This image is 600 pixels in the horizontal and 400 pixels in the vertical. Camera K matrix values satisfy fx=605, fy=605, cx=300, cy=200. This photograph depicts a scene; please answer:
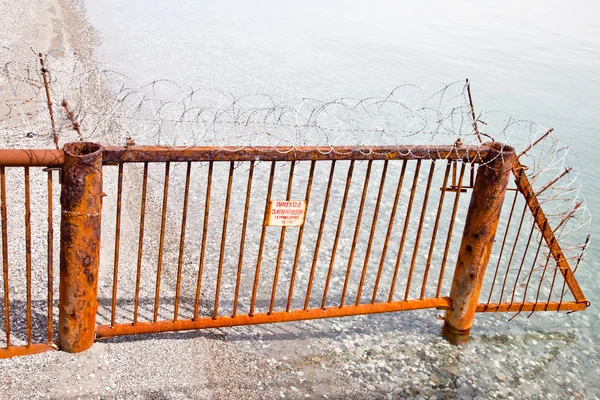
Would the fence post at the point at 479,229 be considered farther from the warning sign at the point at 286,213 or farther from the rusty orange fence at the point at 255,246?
the warning sign at the point at 286,213

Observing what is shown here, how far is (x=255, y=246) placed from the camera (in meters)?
8.38

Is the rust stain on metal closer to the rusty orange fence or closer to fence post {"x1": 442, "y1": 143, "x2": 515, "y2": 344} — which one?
the rusty orange fence

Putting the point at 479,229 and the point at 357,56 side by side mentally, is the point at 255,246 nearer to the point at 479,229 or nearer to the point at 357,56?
the point at 479,229

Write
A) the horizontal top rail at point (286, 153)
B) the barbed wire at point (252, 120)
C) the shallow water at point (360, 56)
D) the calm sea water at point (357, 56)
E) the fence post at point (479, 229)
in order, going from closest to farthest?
the horizontal top rail at point (286, 153), the fence post at point (479, 229), the barbed wire at point (252, 120), the shallow water at point (360, 56), the calm sea water at point (357, 56)

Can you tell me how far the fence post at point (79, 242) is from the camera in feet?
13.3

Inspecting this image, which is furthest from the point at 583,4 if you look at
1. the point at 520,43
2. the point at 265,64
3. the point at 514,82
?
the point at 265,64

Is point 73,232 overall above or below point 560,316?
above

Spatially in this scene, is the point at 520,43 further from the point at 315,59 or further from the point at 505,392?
the point at 505,392

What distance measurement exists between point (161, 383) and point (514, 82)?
2221 cm

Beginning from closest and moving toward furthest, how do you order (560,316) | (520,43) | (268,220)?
(268,220), (560,316), (520,43)

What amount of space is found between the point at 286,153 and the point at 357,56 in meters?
22.4

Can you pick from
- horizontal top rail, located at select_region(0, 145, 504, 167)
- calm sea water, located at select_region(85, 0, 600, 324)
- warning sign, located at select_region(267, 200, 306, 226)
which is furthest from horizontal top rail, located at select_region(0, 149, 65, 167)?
calm sea water, located at select_region(85, 0, 600, 324)

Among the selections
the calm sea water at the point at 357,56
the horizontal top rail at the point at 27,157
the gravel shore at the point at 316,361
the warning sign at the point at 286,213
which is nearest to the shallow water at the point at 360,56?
the calm sea water at the point at 357,56

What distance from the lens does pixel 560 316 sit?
771cm
